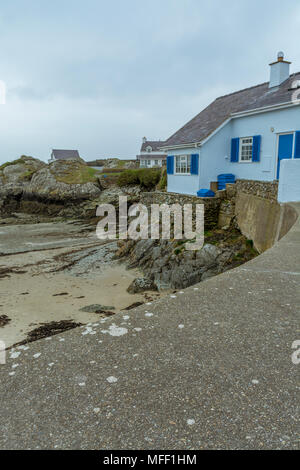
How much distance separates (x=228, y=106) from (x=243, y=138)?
3.64m

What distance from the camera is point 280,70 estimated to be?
17.3 metres

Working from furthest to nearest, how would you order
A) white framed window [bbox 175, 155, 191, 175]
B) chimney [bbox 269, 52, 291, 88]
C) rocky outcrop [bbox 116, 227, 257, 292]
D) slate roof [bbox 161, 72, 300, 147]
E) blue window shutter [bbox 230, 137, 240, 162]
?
white framed window [bbox 175, 155, 191, 175] < blue window shutter [bbox 230, 137, 240, 162] < chimney [bbox 269, 52, 291, 88] < slate roof [bbox 161, 72, 300, 147] < rocky outcrop [bbox 116, 227, 257, 292]

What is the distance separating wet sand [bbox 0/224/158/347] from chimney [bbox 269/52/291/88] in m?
12.7

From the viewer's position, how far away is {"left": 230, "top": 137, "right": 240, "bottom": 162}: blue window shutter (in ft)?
60.0

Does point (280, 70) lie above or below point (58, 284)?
above

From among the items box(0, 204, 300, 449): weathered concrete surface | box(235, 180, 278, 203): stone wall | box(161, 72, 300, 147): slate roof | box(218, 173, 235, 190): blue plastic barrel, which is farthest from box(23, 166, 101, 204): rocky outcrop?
box(0, 204, 300, 449): weathered concrete surface

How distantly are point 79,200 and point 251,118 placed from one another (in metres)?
27.1

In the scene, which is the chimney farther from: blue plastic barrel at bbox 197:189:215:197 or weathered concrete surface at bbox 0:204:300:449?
weathered concrete surface at bbox 0:204:300:449

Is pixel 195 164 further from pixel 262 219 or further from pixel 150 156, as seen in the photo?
pixel 150 156

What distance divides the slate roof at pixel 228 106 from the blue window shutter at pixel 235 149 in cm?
130

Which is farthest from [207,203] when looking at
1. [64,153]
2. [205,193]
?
[64,153]

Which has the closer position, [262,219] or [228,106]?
[262,219]

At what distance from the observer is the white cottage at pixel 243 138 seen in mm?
15539

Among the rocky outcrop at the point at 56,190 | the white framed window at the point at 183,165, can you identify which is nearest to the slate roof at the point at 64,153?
the rocky outcrop at the point at 56,190
